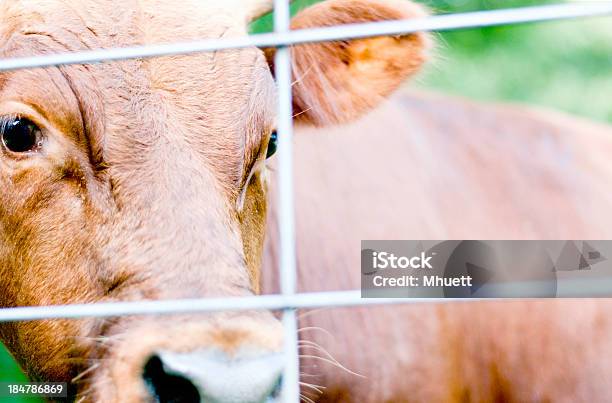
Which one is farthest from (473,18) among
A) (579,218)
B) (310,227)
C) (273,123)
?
(579,218)

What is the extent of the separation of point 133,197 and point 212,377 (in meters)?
0.38

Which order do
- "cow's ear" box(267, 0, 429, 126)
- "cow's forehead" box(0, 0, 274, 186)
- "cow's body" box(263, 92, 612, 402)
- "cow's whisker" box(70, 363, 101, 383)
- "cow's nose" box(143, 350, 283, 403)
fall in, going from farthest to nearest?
"cow's body" box(263, 92, 612, 402) < "cow's ear" box(267, 0, 429, 126) < "cow's forehead" box(0, 0, 274, 186) < "cow's whisker" box(70, 363, 101, 383) < "cow's nose" box(143, 350, 283, 403)

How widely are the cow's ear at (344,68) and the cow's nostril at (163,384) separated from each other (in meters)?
0.87

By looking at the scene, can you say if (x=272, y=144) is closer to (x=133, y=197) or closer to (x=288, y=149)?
(x=133, y=197)

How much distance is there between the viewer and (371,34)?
3.44 ft

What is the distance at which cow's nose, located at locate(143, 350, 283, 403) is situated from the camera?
44.8 inches

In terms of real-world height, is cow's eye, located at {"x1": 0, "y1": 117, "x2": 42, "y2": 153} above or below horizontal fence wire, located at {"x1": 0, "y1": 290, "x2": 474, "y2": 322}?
above

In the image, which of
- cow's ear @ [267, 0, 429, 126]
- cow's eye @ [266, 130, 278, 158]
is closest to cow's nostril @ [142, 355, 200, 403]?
cow's eye @ [266, 130, 278, 158]

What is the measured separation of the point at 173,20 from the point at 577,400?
71.3 inches

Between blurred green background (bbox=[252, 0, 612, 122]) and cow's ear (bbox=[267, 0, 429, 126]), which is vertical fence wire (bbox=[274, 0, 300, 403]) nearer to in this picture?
cow's ear (bbox=[267, 0, 429, 126])

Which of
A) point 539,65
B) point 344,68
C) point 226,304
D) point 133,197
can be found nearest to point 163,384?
point 226,304

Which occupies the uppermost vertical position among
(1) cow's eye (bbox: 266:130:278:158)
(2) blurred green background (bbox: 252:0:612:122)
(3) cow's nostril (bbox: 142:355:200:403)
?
(2) blurred green background (bbox: 252:0:612:122)

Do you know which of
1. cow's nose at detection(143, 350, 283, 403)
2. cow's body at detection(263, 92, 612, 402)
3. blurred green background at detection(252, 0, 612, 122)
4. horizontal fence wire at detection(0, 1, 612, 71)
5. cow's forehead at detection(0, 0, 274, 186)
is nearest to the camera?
horizontal fence wire at detection(0, 1, 612, 71)

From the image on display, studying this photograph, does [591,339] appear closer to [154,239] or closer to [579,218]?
[579,218]
